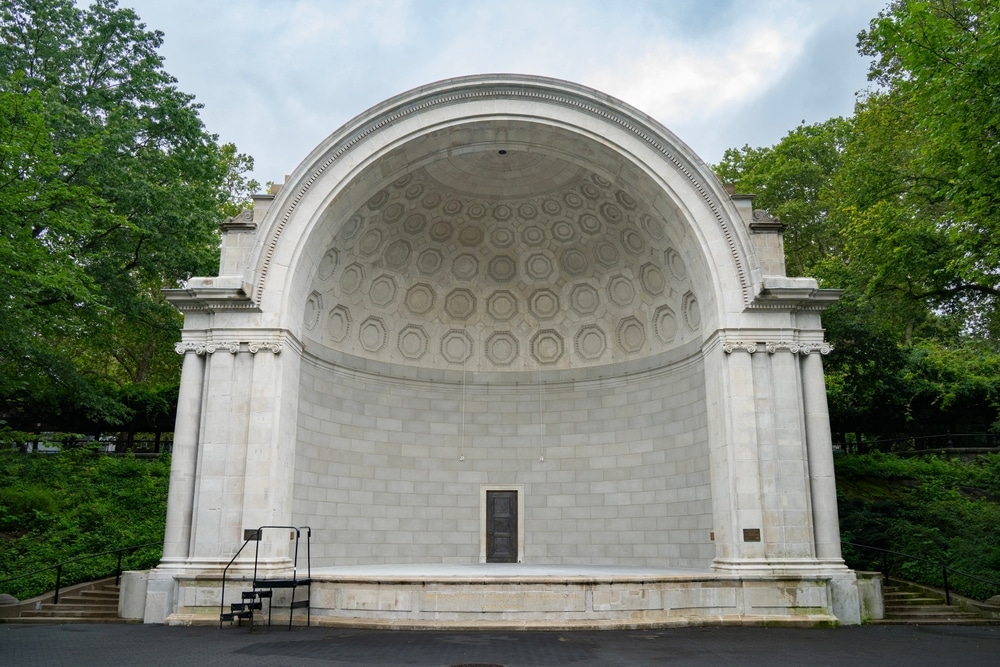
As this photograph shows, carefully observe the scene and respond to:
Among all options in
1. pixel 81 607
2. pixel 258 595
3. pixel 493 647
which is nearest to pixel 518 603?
pixel 493 647

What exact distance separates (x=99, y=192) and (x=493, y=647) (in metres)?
17.1

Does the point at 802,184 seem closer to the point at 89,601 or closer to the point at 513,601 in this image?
the point at 513,601

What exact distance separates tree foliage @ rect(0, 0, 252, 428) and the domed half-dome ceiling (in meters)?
6.23

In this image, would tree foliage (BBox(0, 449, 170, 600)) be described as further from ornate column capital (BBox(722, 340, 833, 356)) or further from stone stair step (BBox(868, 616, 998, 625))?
stone stair step (BBox(868, 616, 998, 625))

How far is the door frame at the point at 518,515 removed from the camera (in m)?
19.7

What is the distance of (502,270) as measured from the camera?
829 inches

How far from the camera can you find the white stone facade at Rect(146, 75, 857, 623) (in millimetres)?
14898

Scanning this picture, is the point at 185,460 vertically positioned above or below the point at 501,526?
above

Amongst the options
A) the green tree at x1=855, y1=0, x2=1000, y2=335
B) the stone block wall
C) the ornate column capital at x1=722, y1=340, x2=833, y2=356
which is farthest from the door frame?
the green tree at x1=855, y1=0, x2=1000, y2=335

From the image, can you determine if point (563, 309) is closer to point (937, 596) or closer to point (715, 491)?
point (715, 491)

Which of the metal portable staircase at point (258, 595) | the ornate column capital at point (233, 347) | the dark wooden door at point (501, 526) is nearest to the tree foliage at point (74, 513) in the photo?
the metal portable staircase at point (258, 595)

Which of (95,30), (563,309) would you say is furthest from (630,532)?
(95,30)

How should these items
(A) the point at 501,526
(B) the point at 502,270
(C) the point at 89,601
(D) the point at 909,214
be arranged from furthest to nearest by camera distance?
(B) the point at 502,270, (A) the point at 501,526, (D) the point at 909,214, (C) the point at 89,601

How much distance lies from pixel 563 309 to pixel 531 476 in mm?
4776
